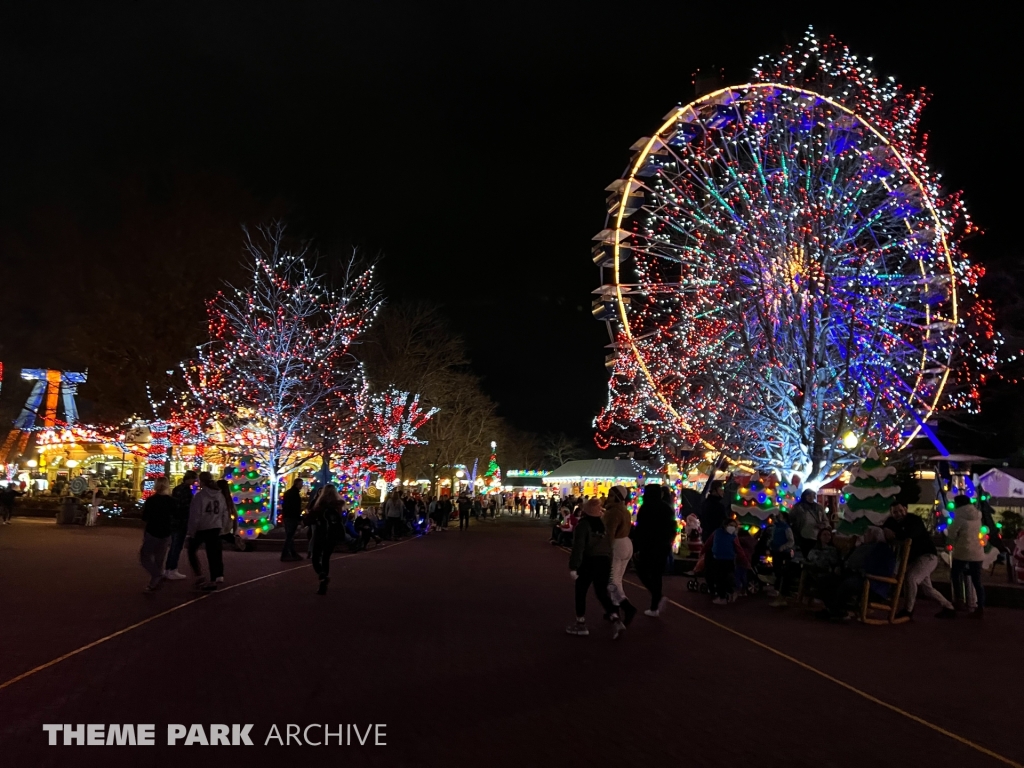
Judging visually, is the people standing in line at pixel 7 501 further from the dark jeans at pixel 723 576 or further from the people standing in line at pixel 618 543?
the people standing in line at pixel 618 543

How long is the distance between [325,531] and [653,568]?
180 inches

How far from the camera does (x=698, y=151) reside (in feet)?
78.1

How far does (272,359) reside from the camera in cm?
3128

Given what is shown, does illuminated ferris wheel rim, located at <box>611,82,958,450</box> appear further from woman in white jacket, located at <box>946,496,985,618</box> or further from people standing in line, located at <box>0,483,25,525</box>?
people standing in line, located at <box>0,483,25,525</box>

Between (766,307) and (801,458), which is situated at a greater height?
(766,307)

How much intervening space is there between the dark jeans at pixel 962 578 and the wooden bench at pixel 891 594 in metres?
1.68

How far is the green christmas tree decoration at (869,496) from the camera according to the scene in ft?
55.5

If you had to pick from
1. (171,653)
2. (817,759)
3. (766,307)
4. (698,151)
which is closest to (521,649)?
(171,653)

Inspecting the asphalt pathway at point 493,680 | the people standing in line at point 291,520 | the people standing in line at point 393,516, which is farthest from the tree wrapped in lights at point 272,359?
the asphalt pathway at point 493,680

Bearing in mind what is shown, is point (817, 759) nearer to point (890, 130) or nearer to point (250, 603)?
point (250, 603)

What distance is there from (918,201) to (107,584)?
19.3 m

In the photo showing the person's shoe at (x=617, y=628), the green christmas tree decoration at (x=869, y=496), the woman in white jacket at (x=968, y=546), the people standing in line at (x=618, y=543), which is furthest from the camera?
the green christmas tree decoration at (x=869, y=496)

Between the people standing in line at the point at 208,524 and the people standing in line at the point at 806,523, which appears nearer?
the people standing in line at the point at 208,524

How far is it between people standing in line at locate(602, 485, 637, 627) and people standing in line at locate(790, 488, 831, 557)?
15.9 ft
